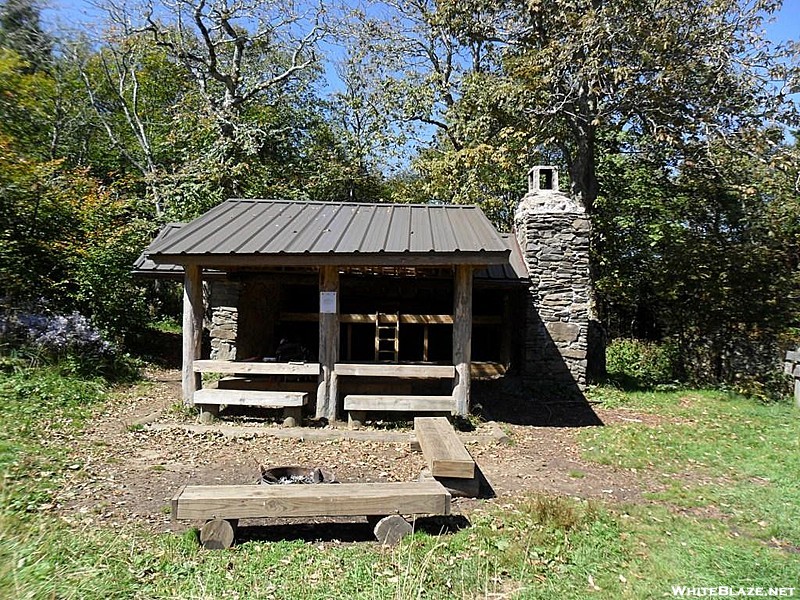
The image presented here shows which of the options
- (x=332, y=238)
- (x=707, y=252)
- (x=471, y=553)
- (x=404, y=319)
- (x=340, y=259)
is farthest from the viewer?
(x=707, y=252)

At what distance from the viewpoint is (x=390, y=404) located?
7379 mm

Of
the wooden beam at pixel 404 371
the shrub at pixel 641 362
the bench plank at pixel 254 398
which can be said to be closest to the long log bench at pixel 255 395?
the bench plank at pixel 254 398

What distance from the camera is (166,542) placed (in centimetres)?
400

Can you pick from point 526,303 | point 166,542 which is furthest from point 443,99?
point 166,542

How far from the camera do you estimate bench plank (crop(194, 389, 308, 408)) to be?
7352mm

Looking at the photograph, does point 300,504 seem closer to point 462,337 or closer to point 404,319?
point 462,337

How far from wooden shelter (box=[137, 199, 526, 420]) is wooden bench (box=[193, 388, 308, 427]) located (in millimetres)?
17

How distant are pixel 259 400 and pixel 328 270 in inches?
77.6

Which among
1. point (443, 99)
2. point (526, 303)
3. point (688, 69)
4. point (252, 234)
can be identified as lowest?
point (526, 303)

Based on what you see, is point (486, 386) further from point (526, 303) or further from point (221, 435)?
point (221, 435)

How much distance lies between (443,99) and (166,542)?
15756 mm

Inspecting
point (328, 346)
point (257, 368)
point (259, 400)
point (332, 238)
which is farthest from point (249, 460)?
point (332, 238)

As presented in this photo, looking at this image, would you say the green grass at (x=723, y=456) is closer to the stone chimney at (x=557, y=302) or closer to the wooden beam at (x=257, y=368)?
the stone chimney at (x=557, y=302)

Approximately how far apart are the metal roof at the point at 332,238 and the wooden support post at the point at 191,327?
479mm
